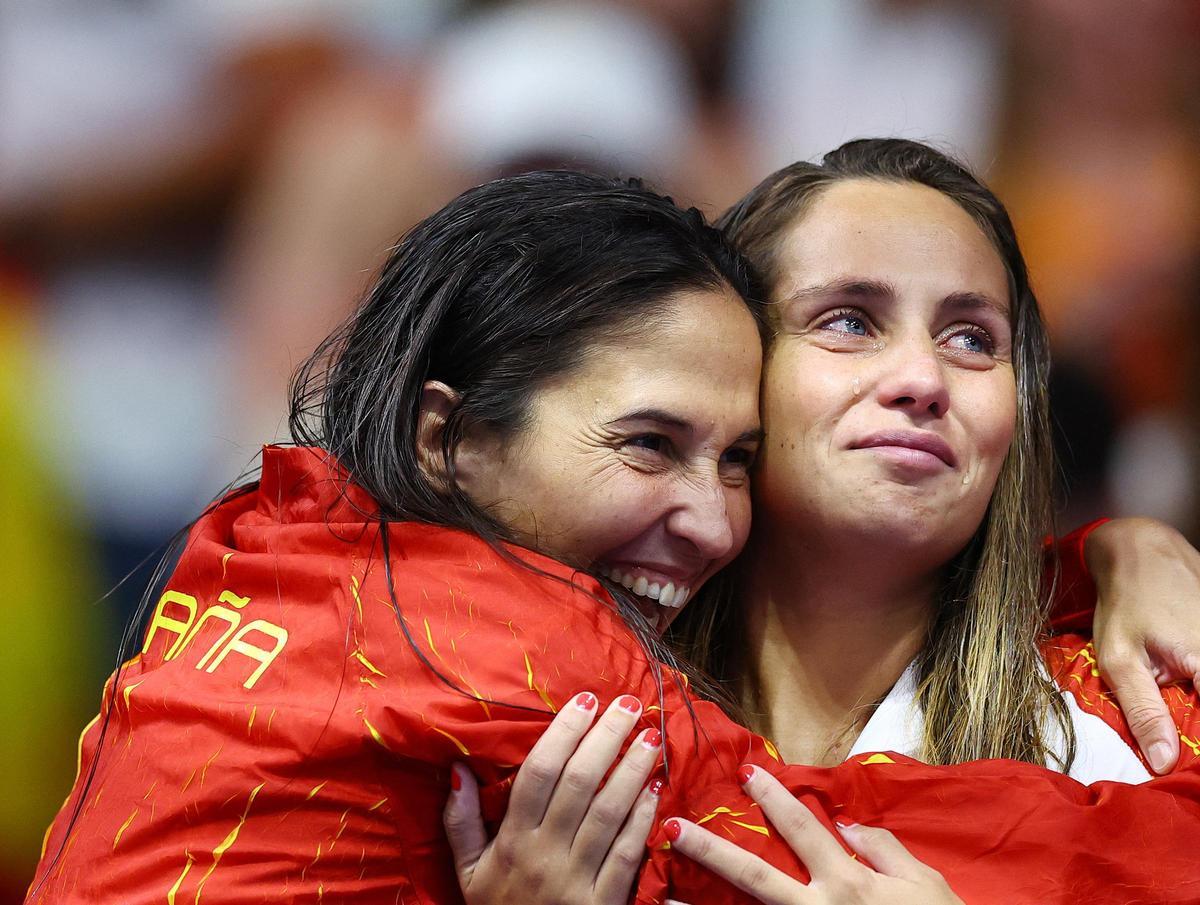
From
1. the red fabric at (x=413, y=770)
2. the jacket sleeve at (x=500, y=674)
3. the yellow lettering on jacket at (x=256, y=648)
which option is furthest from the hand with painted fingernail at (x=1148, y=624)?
the yellow lettering on jacket at (x=256, y=648)

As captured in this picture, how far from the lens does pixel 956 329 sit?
1594 mm

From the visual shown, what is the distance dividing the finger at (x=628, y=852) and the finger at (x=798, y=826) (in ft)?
0.31

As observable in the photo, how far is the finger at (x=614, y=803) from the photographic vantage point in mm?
1130

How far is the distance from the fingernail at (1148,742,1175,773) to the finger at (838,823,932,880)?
377mm

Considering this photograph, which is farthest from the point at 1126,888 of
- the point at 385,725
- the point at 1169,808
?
the point at 385,725

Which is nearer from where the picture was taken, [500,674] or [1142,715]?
[500,674]

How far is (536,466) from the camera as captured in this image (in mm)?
1308

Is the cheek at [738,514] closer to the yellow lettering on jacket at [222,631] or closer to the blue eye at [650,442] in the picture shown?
the blue eye at [650,442]

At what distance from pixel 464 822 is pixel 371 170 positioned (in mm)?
1570

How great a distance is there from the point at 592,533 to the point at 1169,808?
2.00ft

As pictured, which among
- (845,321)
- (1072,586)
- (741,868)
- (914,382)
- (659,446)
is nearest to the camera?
(741,868)

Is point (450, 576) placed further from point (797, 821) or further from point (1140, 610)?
point (1140, 610)

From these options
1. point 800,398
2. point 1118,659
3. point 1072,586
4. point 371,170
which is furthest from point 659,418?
point 371,170

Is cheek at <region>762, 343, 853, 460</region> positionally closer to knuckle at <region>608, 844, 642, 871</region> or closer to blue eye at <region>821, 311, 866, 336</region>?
blue eye at <region>821, 311, 866, 336</region>
